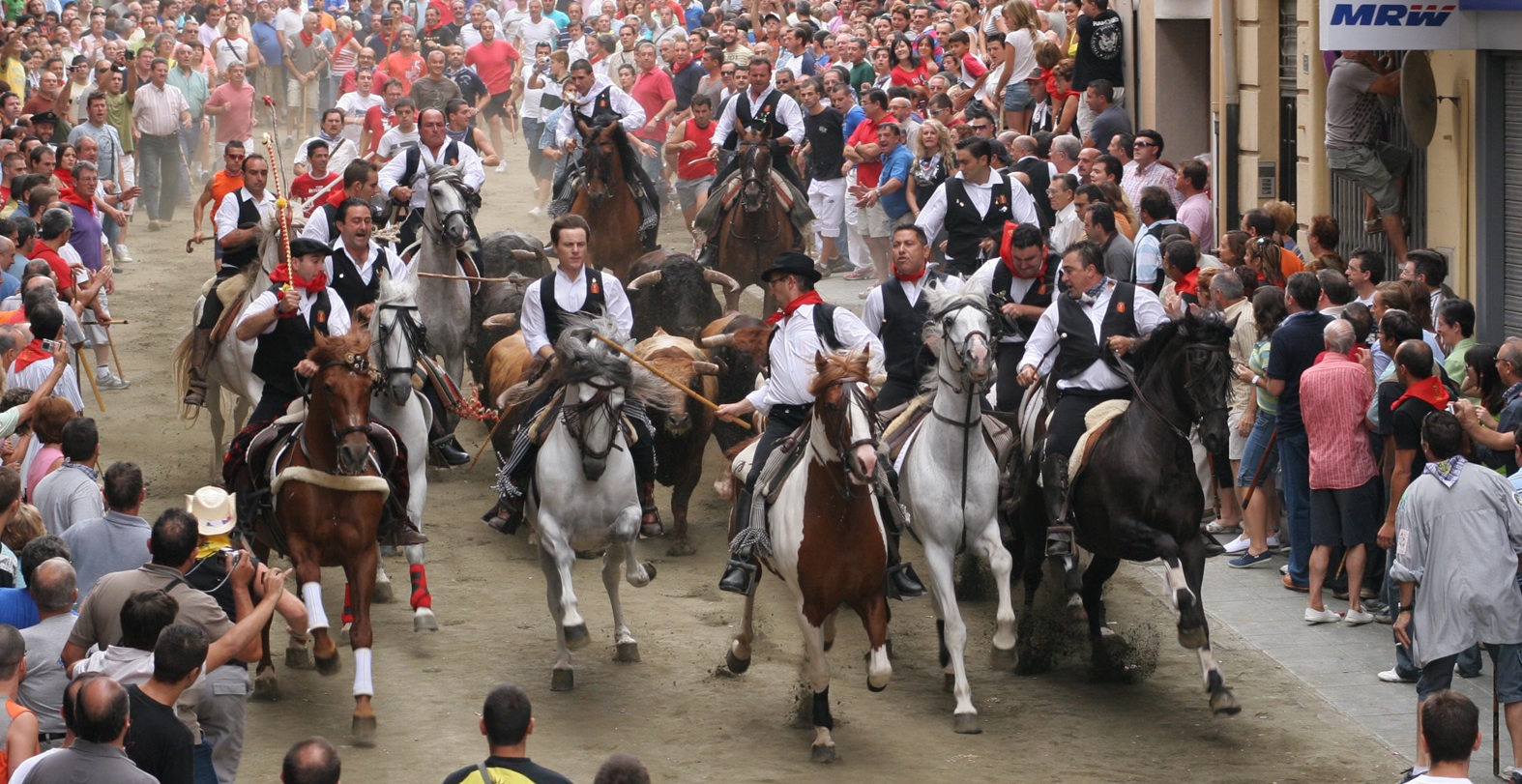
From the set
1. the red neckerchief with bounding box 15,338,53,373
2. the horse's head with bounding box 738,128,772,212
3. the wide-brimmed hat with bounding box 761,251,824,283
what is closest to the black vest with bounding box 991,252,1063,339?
the wide-brimmed hat with bounding box 761,251,824,283

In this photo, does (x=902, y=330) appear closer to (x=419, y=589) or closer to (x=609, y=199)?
(x=419, y=589)

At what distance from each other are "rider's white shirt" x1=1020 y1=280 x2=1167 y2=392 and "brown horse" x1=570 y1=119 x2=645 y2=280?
303 inches

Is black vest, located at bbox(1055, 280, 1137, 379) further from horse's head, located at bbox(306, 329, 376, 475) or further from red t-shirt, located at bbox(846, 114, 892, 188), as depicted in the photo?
red t-shirt, located at bbox(846, 114, 892, 188)

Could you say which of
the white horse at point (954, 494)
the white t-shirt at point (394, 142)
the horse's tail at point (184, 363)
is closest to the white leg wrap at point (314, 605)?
the white horse at point (954, 494)

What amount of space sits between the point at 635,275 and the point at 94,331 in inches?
217

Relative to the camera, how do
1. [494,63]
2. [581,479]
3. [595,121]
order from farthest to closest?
[494,63] → [595,121] → [581,479]

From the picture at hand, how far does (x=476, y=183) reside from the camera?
16094mm

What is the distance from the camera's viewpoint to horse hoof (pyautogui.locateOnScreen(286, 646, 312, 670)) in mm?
10945

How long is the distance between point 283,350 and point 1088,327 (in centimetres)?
499

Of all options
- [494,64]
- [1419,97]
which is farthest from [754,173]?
[494,64]

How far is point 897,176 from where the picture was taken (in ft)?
61.8

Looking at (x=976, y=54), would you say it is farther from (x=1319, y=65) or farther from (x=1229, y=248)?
(x=1229, y=248)

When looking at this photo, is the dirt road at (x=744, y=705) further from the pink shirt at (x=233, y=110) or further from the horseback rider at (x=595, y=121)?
the pink shirt at (x=233, y=110)

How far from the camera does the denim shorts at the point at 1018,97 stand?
1986cm
